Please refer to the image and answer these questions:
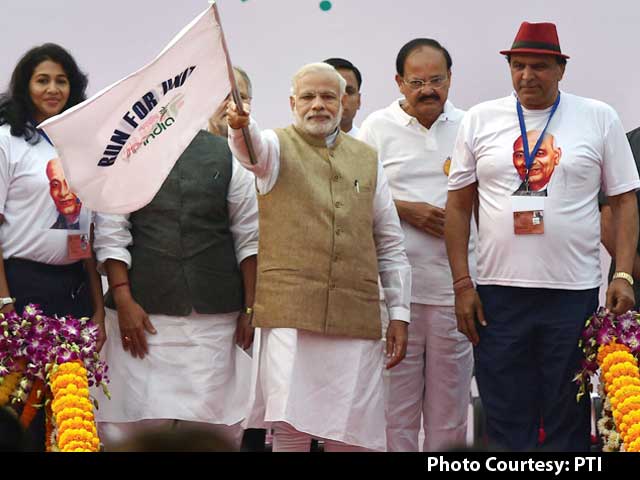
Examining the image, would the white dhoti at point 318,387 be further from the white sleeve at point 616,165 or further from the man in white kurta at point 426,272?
the white sleeve at point 616,165

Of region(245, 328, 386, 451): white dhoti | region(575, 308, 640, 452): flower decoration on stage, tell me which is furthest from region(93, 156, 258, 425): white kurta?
region(575, 308, 640, 452): flower decoration on stage

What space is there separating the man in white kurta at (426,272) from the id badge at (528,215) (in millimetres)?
697

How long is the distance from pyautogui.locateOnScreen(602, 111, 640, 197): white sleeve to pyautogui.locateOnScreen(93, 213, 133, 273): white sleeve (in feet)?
6.17

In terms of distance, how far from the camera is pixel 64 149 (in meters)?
4.40

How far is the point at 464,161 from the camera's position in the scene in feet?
16.4

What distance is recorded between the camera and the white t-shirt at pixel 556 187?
4746 millimetres

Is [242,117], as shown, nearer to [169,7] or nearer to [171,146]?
[171,146]

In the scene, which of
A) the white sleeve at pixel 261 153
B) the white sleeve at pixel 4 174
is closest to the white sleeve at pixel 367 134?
the white sleeve at pixel 261 153

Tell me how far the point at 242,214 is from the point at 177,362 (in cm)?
65

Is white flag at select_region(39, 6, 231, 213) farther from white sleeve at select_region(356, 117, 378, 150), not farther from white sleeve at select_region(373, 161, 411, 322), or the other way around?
white sleeve at select_region(356, 117, 378, 150)

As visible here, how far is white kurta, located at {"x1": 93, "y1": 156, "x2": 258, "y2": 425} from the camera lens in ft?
16.8

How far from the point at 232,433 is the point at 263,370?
559mm

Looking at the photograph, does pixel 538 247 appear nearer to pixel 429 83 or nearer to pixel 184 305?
pixel 429 83
